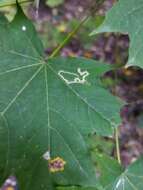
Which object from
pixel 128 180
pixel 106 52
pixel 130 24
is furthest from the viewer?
pixel 106 52

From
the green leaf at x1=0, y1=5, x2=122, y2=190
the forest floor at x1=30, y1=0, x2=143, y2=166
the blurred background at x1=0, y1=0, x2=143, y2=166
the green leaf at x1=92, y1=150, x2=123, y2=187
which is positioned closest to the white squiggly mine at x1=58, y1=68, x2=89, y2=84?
the green leaf at x1=0, y1=5, x2=122, y2=190

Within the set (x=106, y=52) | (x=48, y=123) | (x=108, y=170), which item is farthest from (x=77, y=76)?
(x=106, y=52)

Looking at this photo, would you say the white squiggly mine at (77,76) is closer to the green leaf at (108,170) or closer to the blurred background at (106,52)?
the green leaf at (108,170)

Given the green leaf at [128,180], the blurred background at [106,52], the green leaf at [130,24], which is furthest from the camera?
the blurred background at [106,52]

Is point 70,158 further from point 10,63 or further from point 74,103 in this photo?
point 10,63

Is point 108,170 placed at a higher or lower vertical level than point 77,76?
Result: lower

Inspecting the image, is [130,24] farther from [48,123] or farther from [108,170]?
[108,170]

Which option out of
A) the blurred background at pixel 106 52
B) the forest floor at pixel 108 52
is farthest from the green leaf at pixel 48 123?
the forest floor at pixel 108 52
